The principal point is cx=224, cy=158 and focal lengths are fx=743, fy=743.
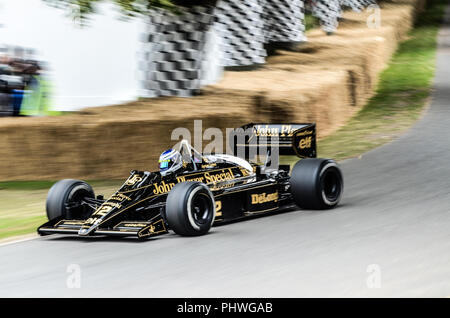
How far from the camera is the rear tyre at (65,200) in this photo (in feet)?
27.1

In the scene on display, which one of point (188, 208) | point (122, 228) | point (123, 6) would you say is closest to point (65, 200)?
point (122, 228)

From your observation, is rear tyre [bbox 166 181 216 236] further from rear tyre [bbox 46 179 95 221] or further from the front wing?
rear tyre [bbox 46 179 95 221]

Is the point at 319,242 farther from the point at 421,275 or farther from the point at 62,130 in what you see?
the point at 62,130

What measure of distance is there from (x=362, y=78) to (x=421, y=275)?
46.1ft

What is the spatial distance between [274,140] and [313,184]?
0.94m

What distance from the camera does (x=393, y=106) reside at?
725 inches

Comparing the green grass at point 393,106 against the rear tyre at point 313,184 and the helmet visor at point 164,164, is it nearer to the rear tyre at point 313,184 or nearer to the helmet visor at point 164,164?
the rear tyre at point 313,184

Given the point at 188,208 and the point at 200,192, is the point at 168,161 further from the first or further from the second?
the point at 188,208

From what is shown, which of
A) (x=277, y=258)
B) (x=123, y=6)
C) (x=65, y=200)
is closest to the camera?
(x=277, y=258)

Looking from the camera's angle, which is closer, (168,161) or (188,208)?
(188,208)

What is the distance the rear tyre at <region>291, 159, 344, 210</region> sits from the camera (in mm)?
9148

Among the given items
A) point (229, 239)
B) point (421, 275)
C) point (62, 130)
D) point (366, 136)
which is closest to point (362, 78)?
point (366, 136)

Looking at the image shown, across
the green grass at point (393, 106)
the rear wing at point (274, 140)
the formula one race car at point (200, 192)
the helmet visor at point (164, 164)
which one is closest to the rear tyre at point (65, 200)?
the formula one race car at point (200, 192)

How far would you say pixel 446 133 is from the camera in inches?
589
